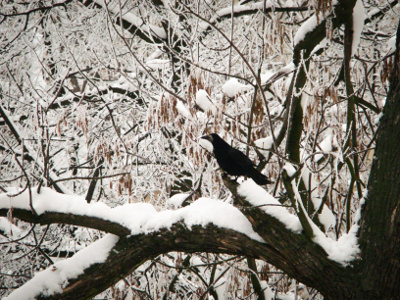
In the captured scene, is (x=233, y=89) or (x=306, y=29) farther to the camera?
(x=233, y=89)

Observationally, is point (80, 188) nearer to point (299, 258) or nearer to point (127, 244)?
point (127, 244)

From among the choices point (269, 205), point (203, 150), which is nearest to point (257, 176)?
point (203, 150)

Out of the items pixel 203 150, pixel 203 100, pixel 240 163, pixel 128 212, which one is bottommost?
pixel 128 212

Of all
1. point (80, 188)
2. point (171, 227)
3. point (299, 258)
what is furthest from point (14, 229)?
point (299, 258)

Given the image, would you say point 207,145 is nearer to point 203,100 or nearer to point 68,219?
point 203,100

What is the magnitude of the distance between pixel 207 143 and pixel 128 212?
Answer: 1118mm

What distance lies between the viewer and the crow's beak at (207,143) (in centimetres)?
345

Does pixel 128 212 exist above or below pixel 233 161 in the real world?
below

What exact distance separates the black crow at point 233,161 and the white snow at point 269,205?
0.39 meters

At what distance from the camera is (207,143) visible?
12.0 ft

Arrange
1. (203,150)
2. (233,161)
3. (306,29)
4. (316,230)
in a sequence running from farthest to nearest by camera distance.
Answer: (203,150), (233,161), (306,29), (316,230)

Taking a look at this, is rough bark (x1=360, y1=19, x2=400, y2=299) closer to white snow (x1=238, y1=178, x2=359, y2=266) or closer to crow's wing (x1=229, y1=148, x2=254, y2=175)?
white snow (x1=238, y1=178, x2=359, y2=266)

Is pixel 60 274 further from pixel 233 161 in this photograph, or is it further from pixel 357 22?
pixel 357 22

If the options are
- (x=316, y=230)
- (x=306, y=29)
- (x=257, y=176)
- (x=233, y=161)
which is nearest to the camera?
(x=316, y=230)
